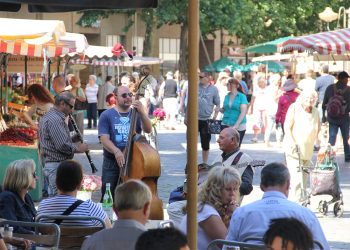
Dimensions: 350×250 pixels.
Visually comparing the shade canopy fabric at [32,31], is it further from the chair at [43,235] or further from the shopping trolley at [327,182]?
the chair at [43,235]

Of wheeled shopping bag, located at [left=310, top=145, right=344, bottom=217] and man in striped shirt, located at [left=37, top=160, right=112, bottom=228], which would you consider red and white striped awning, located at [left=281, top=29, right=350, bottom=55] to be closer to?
wheeled shopping bag, located at [left=310, top=145, right=344, bottom=217]

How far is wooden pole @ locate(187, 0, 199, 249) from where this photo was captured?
19.0 feet

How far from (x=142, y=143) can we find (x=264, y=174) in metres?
3.58

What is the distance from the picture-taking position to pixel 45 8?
8.89 meters

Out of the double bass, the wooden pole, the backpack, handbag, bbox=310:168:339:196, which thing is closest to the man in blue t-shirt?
the double bass

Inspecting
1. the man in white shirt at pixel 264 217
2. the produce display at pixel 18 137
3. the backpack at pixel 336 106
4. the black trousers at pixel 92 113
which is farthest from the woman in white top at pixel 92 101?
the man in white shirt at pixel 264 217

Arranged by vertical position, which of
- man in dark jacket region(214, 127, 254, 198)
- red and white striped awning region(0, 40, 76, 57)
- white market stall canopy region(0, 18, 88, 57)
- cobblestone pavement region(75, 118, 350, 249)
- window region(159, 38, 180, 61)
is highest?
window region(159, 38, 180, 61)

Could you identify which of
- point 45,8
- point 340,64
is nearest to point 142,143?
point 45,8

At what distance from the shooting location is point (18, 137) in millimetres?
14789

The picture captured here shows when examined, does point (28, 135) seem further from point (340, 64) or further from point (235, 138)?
point (340, 64)

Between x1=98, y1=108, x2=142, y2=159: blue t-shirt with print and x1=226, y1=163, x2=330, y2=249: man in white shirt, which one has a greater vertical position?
x1=98, y1=108, x2=142, y2=159: blue t-shirt with print

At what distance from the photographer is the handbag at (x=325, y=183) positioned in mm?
13453

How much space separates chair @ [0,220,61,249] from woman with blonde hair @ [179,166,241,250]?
3.10 ft

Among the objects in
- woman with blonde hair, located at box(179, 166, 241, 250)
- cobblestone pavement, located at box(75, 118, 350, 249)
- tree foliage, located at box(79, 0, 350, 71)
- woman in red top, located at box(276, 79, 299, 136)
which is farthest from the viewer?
tree foliage, located at box(79, 0, 350, 71)
